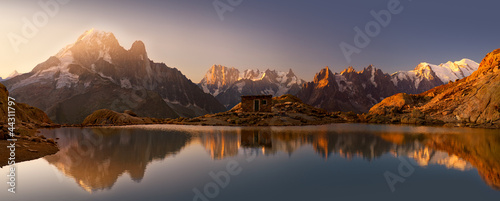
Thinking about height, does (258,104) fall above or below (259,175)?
above

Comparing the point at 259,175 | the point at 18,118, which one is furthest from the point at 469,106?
the point at 18,118

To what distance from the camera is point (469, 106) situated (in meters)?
77.8

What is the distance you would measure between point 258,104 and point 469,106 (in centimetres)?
5362

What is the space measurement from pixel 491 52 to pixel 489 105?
35136 millimetres

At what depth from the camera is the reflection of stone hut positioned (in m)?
75.3

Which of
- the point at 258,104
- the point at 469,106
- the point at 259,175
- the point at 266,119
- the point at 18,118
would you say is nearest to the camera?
the point at 259,175

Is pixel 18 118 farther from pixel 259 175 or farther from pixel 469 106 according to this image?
pixel 469 106

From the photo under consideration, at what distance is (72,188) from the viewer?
48.2ft

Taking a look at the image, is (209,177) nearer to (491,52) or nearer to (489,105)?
(489,105)

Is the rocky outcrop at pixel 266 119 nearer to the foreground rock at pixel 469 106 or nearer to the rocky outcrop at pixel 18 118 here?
the foreground rock at pixel 469 106

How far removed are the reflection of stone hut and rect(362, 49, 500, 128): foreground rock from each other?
34.6 metres

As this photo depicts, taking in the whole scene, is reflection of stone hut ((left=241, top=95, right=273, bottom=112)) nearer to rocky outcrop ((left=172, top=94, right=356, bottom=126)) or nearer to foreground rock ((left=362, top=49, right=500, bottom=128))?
rocky outcrop ((left=172, top=94, right=356, bottom=126))

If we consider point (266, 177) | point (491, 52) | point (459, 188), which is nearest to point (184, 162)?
point (266, 177)

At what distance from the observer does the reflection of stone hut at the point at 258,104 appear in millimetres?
75312
